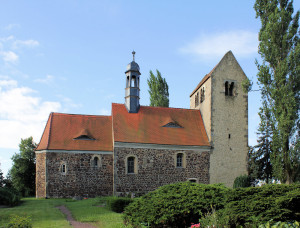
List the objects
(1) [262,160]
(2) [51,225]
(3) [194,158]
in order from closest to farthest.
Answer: (2) [51,225] < (3) [194,158] < (1) [262,160]

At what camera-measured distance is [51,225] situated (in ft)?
38.9

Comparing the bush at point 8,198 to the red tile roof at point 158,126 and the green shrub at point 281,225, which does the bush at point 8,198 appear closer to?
the red tile roof at point 158,126

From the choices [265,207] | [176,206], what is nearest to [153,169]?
[176,206]

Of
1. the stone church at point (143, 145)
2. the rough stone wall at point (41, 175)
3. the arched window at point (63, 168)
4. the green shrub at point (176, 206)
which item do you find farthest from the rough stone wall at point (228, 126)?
the rough stone wall at point (41, 175)

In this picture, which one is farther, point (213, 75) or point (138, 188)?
point (213, 75)

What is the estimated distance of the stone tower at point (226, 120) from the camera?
24594 millimetres

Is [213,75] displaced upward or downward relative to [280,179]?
upward

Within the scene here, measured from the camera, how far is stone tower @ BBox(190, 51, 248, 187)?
24.6 meters

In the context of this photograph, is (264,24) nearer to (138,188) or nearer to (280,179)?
(280,179)

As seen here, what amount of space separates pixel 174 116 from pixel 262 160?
8961 millimetres

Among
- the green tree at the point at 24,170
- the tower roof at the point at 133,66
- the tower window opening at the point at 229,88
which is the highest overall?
the tower roof at the point at 133,66

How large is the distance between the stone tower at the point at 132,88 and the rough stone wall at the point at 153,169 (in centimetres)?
467

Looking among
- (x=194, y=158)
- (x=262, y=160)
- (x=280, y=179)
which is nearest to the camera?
(x=280, y=179)

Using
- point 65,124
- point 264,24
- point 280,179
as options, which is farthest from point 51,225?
point 264,24
